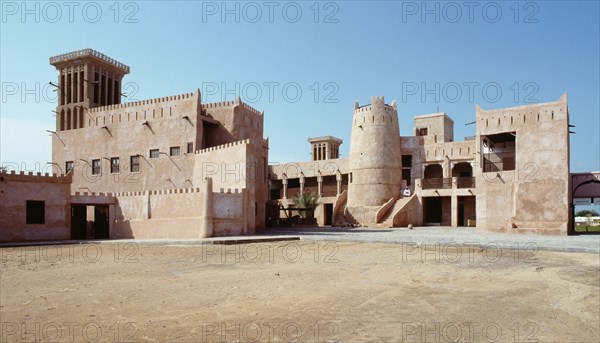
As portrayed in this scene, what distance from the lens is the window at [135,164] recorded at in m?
31.2

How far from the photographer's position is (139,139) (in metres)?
31.0

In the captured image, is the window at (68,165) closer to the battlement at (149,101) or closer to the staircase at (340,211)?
the battlement at (149,101)

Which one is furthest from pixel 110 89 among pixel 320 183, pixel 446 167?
pixel 446 167

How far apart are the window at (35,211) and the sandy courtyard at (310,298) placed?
8256 millimetres

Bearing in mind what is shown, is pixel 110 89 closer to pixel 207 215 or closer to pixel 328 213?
pixel 328 213

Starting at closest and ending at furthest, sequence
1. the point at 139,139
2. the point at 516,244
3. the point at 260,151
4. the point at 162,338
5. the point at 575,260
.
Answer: the point at 162,338 < the point at 575,260 < the point at 516,244 < the point at 260,151 < the point at 139,139

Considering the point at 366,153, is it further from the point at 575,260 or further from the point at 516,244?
the point at 575,260

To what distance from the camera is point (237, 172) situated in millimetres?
24031

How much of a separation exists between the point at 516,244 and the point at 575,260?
3.30 m

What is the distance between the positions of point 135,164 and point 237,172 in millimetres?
10837

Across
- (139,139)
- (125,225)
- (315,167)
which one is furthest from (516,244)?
(315,167)

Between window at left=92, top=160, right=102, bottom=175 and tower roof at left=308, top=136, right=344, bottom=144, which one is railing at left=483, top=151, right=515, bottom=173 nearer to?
tower roof at left=308, top=136, right=344, bottom=144

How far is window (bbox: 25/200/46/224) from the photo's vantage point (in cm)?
2181

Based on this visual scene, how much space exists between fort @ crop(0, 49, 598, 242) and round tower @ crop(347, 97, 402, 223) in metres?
0.08
